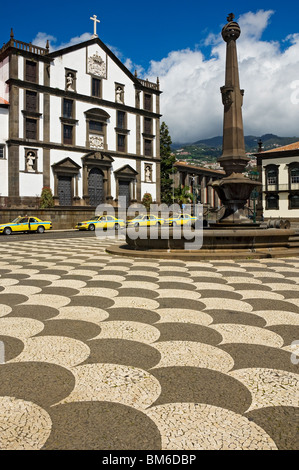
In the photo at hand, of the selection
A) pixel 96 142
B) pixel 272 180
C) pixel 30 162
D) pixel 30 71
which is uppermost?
pixel 30 71

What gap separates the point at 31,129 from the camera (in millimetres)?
31266

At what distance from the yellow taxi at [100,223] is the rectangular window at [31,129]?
1005 cm

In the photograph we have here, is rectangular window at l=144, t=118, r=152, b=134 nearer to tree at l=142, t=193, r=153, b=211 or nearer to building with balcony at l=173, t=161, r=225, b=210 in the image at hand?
tree at l=142, t=193, r=153, b=211

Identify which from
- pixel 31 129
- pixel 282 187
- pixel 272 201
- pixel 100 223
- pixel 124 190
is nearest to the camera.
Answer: pixel 100 223

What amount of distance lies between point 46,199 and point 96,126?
10330 millimetres

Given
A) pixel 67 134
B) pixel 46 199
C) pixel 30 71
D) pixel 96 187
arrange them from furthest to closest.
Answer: pixel 96 187 → pixel 67 134 → pixel 30 71 → pixel 46 199

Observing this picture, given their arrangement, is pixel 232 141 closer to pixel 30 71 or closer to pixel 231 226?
pixel 231 226

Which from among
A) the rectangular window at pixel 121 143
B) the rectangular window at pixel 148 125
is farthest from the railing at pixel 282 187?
the rectangular window at pixel 121 143

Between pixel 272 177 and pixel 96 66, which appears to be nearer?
pixel 96 66

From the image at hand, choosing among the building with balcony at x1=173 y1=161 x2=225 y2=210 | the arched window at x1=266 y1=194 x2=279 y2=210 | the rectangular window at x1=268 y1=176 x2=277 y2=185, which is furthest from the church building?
the building with balcony at x1=173 y1=161 x2=225 y2=210

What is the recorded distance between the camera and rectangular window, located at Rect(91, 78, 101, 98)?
35.7 m

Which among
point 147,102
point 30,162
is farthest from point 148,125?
point 30,162

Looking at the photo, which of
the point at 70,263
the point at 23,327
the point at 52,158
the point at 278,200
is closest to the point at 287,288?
the point at 23,327

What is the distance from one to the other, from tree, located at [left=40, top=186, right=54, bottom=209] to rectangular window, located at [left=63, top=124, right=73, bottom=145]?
580 cm
